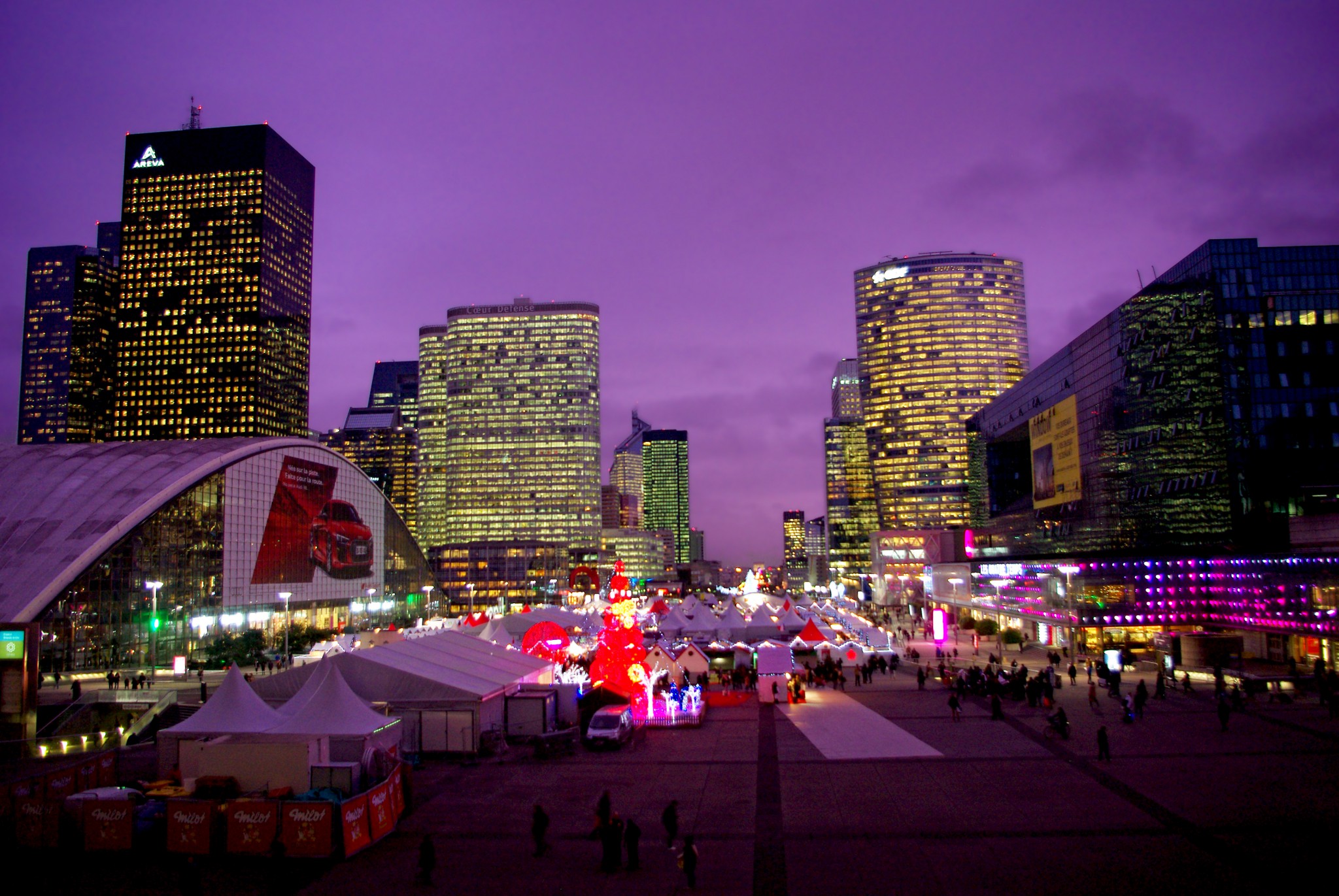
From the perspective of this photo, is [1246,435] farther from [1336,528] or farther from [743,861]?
[743,861]

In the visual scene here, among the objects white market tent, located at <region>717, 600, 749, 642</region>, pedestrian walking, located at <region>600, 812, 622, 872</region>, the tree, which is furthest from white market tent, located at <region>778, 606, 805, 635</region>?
pedestrian walking, located at <region>600, 812, 622, 872</region>

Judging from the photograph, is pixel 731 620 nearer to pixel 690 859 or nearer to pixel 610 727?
pixel 610 727

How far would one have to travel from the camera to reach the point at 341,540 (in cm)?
7781

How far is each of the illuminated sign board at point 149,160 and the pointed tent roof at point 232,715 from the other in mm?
188466

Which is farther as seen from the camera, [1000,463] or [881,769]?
[1000,463]

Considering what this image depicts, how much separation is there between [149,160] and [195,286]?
27.0m

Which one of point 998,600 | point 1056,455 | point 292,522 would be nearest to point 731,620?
point 998,600

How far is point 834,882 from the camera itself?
13219 mm

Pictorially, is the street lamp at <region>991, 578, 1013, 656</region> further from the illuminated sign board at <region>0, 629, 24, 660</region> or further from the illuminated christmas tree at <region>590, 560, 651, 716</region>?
the illuminated sign board at <region>0, 629, 24, 660</region>

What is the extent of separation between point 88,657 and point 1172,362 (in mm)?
77611

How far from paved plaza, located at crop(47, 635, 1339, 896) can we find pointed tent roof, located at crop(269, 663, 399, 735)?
7.17 ft

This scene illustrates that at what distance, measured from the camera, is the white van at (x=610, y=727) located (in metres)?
24.7

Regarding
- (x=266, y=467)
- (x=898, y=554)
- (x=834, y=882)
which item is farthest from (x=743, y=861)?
(x=898, y=554)

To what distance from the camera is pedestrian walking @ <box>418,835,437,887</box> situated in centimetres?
1340
